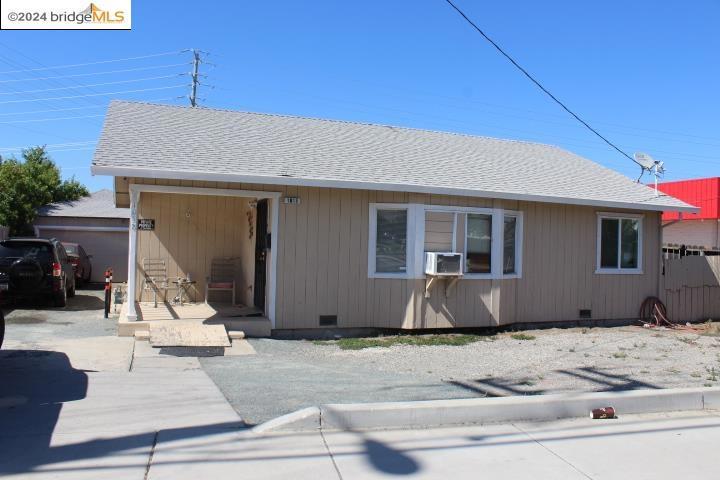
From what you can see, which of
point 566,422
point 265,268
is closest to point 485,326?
point 265,268

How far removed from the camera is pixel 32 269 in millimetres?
12906

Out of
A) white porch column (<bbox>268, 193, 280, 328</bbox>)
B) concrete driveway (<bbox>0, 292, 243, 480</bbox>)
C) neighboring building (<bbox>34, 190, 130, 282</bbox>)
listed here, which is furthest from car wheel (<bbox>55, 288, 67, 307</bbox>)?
neighboring building (<bbox>34, 190, 130, 282</bbox>)

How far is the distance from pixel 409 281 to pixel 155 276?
16.9 feet

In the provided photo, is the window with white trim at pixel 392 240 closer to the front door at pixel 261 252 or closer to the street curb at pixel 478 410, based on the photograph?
the front door at pixel 261 252

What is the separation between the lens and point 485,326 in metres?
11.6

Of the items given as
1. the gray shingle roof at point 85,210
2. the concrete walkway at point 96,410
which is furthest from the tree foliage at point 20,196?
the concrete walkway at point 96,410

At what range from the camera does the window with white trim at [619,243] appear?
511 inches

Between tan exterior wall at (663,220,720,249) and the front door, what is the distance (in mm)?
16966

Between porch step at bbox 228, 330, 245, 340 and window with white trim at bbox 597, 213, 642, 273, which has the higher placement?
window with white trim at bbox 597, 213, 642, 273

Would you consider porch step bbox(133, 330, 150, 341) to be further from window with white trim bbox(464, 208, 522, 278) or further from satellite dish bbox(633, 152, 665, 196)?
satellite dish bbox(633, 152, 665, 196)

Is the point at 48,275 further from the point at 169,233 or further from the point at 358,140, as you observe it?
the point at 358,140

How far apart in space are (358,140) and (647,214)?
21.0 ft

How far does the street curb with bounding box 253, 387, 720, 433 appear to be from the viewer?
18.0 ft

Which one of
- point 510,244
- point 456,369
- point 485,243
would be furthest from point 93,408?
point 510,244
